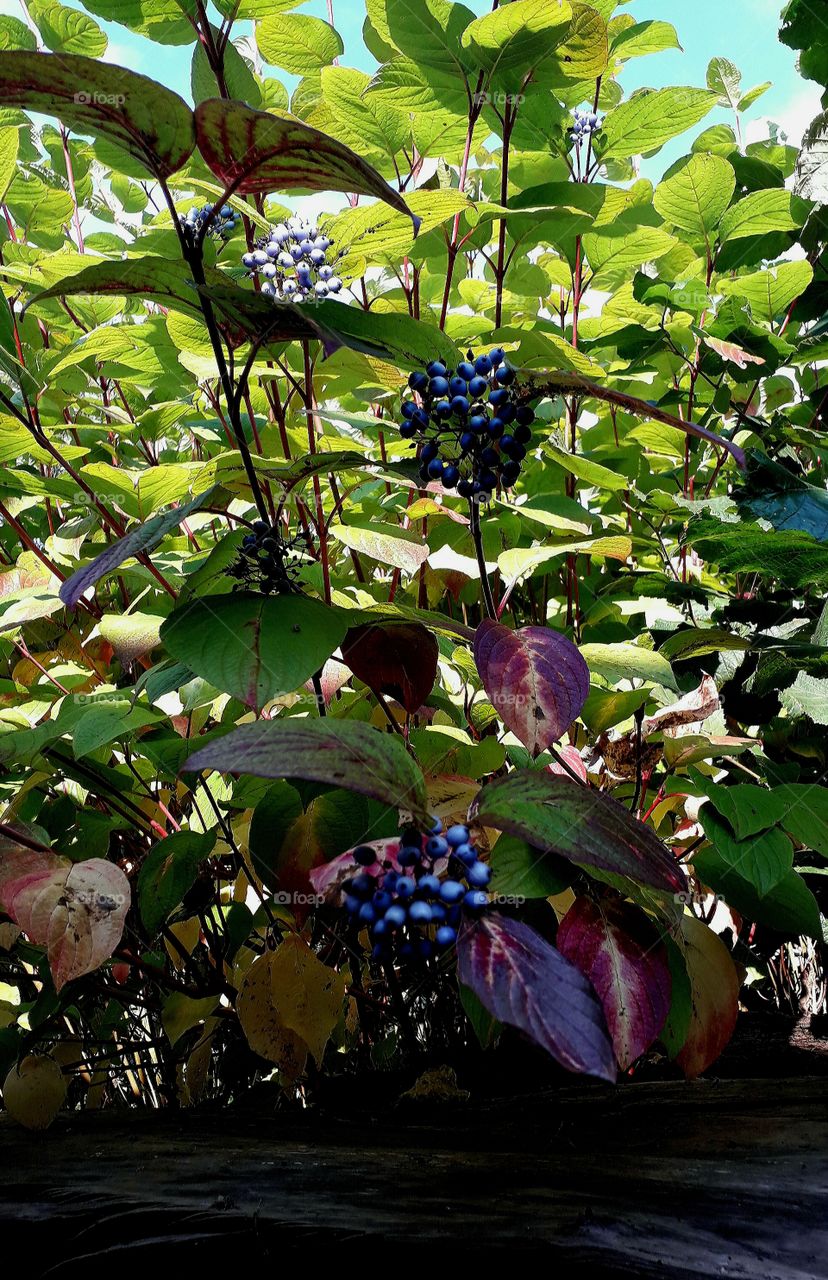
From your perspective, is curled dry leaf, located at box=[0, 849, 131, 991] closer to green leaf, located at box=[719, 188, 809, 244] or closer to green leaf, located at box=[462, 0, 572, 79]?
green leaf, located at box=[462, 0, 572, 79]

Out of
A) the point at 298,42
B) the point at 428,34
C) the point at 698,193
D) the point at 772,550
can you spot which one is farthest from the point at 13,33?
the point at 772,550

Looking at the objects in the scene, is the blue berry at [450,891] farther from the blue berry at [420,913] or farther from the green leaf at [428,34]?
the green leaf at [428,34]

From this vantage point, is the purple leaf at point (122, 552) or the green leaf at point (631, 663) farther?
the green leaf at point (631, 663)

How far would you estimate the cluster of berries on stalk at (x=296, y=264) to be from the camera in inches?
47.7

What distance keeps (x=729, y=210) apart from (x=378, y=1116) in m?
1.69

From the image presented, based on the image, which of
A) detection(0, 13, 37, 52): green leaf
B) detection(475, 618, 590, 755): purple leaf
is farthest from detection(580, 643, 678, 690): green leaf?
detection(0, 13, 37, 52): green leaf

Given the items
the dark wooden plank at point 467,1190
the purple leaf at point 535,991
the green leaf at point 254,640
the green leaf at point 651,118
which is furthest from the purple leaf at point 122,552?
the green leaf at point 651,118

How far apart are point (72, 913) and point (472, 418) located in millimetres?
625

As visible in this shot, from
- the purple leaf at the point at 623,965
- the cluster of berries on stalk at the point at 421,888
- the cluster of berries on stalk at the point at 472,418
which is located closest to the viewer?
the cluster of berries on stalk at the point at 421,888

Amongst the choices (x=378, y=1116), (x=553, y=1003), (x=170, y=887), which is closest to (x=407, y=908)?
(x=553, y=1003)

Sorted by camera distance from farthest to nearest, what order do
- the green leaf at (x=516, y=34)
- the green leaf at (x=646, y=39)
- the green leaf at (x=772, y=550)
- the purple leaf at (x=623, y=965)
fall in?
the green leaf at (x=646, y=39)
the green leaf at (x=516, y=34)
the green leaf at (x=772, y=550)
the purple leaf at (x=623, y=965)

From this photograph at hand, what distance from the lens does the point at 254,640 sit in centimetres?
81

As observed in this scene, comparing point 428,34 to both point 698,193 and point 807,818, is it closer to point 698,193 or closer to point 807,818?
point 698,193

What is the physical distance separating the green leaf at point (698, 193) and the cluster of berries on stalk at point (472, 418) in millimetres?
1056
